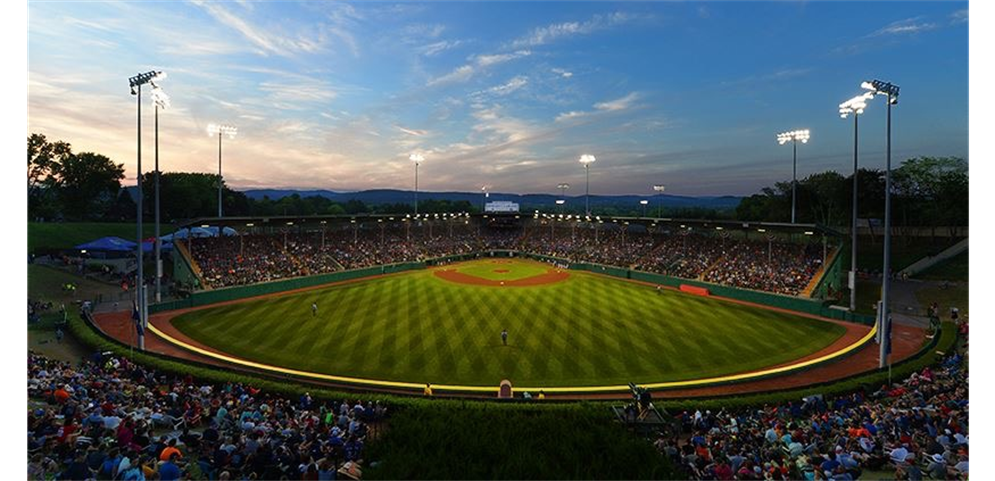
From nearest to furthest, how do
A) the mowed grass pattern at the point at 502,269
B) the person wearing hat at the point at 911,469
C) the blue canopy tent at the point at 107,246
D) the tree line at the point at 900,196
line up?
the person wearing hat at the point at 911,469
the blue canopy tent at the point at 107,246
the mowed grass pattern at the point at 502,269
the tree line at the point at 900,196

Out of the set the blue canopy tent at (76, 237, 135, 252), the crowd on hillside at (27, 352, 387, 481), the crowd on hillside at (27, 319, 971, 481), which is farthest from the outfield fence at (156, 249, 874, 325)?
the blue canopy tent at (76, 237, 135, 252)

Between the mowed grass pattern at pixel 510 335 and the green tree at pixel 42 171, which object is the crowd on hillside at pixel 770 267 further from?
the green tree at pixel 42 171

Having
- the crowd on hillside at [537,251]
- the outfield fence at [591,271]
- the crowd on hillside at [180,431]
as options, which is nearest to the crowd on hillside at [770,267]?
the crowd on hillside at [537,251]

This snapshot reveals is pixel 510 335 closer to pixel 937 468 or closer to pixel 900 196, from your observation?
pixel 937 468

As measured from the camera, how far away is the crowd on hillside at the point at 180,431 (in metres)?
10.9

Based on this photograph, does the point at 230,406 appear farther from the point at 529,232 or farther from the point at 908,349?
the point at 529,232

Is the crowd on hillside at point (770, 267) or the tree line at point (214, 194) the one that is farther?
the tree line at point (214, 194)

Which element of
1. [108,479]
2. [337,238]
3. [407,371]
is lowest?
[407,371]

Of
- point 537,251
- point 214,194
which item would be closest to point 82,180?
point 214,194

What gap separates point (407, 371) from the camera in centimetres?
2467

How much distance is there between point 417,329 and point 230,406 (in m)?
17.0

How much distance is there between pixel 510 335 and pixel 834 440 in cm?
1980

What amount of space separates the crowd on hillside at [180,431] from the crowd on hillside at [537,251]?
29557 millimetres
